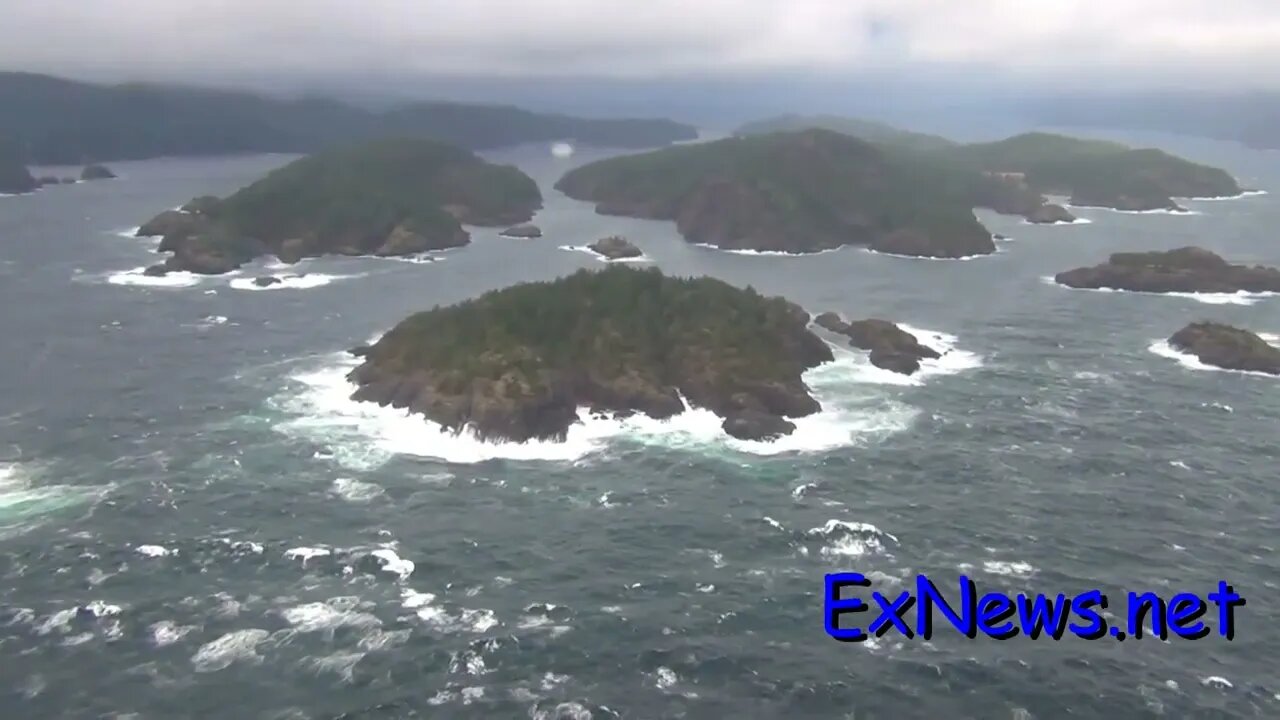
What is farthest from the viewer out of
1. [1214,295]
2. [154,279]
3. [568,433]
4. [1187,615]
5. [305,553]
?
[154,279]

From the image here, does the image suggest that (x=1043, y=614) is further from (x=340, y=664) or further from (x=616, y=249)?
(x=616, y=249)

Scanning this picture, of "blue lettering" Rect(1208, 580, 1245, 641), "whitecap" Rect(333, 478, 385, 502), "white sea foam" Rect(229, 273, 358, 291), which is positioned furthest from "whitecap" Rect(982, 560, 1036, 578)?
"white sea foam" Rect(229, 273, 358, 291)

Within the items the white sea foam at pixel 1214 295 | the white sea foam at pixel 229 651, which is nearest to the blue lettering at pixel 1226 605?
the white sea foam at pixel 229 651

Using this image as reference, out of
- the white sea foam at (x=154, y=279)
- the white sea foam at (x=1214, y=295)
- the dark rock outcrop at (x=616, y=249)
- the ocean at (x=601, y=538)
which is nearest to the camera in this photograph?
the ocean at (x=601, y=538)

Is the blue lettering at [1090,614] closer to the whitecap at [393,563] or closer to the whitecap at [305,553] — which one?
the whitecap at [393,563]

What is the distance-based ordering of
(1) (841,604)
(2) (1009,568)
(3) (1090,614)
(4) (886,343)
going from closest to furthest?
(1) (841,604)
(3) (1090,614)
(2) (1009,568)
(4) (886,343)

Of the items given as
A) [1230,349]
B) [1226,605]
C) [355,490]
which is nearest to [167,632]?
[355,490]

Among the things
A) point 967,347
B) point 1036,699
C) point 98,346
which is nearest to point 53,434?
point 98,346
